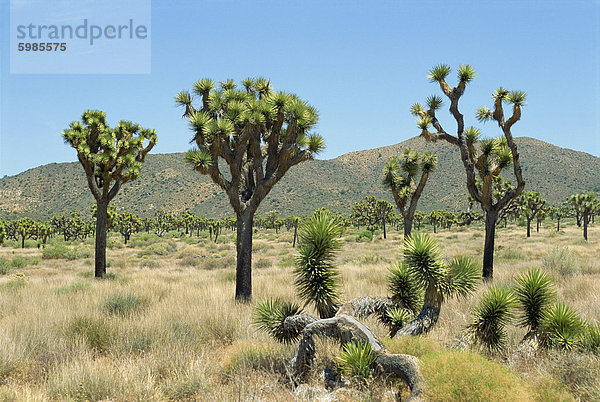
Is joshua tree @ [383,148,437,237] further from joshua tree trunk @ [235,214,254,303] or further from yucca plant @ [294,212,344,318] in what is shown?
yucca plant @ [294,212,344,318]

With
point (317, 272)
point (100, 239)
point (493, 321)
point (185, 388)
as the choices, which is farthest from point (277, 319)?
point (100, 239)

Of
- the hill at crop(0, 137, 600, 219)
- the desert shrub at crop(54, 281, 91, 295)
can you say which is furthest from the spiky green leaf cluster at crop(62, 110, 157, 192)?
the hill at crop(0, 137, 600, 219)

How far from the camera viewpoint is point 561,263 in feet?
49.2

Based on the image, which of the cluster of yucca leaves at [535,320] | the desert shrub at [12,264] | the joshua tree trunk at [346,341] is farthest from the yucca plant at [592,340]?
the desert shrub at [12,264]

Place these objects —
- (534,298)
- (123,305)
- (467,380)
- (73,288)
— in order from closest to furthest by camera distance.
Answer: (467,380), (534,298), (123,305), (73,288)

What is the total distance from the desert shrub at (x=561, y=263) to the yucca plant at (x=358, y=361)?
12.5 meters

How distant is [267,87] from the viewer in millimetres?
12664

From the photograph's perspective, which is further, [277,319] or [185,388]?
[277,319]

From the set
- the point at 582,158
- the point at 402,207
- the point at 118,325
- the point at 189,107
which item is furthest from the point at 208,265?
the point at 582,158

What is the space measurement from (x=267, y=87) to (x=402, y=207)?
11.7 m

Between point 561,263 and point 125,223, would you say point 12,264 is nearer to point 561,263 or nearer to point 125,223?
point 125,223

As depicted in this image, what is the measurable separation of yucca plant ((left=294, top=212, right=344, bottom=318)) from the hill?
9135cm

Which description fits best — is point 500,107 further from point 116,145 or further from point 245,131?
point 116,145

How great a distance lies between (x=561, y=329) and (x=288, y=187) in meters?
111
